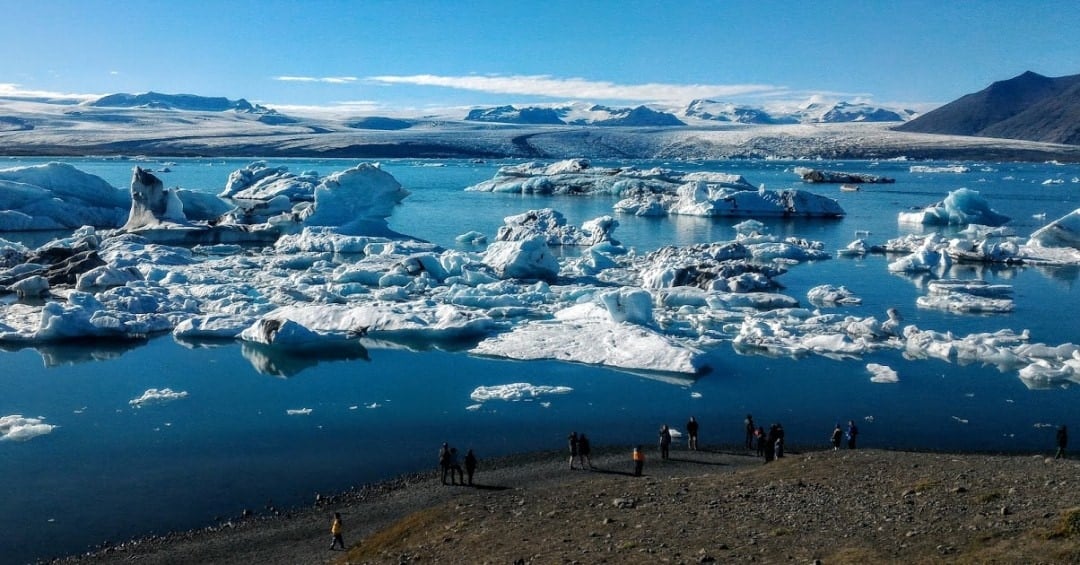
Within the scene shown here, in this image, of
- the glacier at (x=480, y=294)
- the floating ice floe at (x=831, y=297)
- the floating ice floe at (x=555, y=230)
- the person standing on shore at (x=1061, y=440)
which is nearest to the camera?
the person standing on shore at (x=1061, y=440)

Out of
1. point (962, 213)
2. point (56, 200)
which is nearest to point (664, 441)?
point (962, 213)

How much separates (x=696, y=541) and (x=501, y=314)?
1277cm

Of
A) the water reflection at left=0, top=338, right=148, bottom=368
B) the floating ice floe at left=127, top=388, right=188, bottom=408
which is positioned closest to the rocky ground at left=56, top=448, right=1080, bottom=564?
the floating ice floe at left=127, top=388, right=188, bottom=408

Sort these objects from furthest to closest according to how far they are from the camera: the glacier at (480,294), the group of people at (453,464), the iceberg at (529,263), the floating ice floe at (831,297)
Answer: the iceberg at (529,263), the floating ice floe at (831,297), the glacier at (480,294), the group of people at (453,464)

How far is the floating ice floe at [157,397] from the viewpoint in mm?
14547

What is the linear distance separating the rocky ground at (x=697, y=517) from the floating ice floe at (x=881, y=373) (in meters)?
4.33

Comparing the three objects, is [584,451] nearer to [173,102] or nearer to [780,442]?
[780,442]

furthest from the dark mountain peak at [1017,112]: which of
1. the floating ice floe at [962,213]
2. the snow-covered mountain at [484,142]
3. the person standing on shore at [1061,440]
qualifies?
the person standing on shore at [1061,440]

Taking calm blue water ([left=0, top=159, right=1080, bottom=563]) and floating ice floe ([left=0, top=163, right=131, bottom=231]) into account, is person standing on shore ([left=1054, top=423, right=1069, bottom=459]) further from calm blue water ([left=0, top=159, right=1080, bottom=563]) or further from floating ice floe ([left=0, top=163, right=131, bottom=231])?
floating ice floe ([left=0, top=163, right=131, bottom=231])

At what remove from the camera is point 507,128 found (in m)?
128

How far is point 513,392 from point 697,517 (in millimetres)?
6343

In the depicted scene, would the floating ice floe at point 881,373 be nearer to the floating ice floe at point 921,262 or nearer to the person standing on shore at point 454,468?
the person standing on shore at point 454,468

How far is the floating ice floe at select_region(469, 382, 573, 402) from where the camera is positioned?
14461 millimetres

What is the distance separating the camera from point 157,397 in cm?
1470
